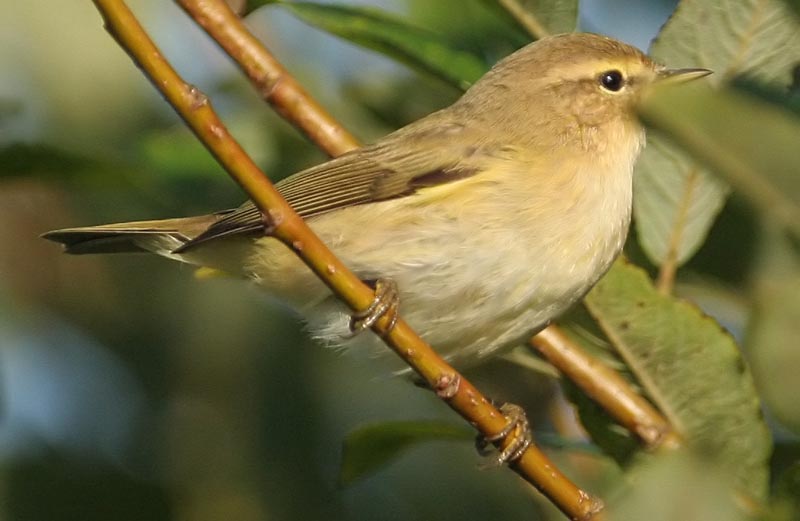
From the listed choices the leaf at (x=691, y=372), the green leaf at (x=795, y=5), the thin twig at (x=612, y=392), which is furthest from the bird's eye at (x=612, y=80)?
the green leaf at (x=795, y=5)

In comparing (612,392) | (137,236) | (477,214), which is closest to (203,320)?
(137,236)

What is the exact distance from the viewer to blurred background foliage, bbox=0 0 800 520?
2500 mm

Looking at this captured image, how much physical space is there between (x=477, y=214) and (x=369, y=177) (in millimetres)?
374

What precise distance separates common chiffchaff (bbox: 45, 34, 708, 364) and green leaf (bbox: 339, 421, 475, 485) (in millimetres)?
402

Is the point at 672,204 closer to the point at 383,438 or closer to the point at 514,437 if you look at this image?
the point at 514,437

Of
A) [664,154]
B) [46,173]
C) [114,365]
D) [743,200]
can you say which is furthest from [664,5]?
[743,200]

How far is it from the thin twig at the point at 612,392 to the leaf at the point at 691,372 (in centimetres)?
3

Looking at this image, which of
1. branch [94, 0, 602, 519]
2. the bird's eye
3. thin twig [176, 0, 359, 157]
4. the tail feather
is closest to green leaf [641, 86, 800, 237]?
branch [94, 0, 602, 519]

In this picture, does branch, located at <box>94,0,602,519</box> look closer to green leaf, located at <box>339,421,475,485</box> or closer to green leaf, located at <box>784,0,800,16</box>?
green leaf, located at <box>339,421,475,485</box>

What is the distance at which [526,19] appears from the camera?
2490mm

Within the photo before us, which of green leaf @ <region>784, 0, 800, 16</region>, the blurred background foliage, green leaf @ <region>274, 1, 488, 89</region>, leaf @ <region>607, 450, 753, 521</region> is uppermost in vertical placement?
green leaf @ <region>784, 0, 800, 16</region>

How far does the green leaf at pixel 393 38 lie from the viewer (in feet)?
8.02

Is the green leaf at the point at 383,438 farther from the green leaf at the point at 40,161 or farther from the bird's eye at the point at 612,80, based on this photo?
the bird's eye at the point at 612,80

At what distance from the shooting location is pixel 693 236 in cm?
237
